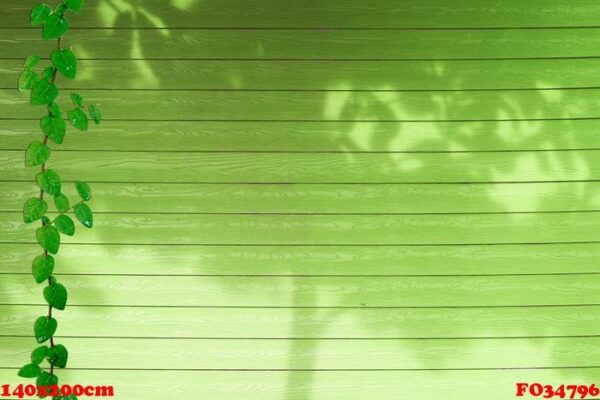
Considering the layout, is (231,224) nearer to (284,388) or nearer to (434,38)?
(284,388)

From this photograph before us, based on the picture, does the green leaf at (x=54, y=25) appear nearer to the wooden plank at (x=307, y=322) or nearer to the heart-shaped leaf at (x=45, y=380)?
the heart-shaped leaf at (x=45, y=380)

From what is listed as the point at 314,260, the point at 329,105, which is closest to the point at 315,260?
the point at 314,260

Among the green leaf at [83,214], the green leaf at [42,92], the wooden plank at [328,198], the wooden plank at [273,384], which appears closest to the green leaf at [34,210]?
the green leaf at [83,214]

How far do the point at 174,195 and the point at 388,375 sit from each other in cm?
130

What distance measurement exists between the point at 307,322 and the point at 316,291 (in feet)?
0.49

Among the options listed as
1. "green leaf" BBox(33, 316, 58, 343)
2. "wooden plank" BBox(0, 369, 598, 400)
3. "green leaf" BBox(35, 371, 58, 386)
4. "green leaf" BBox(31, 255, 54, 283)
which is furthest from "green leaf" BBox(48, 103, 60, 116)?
"wooden plank" BBox(0, 369, 598, 400)

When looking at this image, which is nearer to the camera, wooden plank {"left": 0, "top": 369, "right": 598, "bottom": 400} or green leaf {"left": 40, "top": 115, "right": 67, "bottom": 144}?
green leaf {"left": 40, "top": 115, "right": 67, "bottom": 144}

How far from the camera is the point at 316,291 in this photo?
290cm

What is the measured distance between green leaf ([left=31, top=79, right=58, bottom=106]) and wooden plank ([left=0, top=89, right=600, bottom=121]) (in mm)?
1047

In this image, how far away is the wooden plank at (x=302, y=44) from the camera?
9.43ft

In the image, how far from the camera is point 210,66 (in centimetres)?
287

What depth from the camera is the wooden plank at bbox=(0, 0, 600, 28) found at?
113 inches

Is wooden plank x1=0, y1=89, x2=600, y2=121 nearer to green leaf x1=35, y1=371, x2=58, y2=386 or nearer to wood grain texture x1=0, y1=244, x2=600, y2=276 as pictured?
wood grain texture x1=0, y1=244, x2=600, y2=276

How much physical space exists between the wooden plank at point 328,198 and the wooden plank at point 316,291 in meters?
0.32
